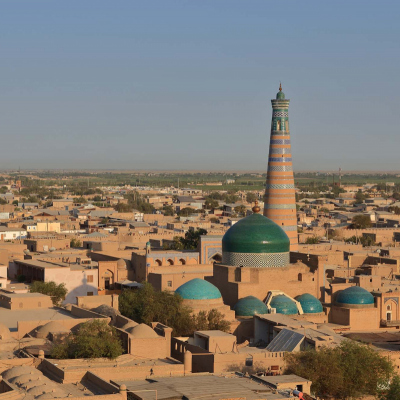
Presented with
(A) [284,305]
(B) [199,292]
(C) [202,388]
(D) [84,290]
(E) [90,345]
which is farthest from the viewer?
(D) [84,290]

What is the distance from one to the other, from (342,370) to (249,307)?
6.17m

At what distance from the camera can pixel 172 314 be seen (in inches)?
902

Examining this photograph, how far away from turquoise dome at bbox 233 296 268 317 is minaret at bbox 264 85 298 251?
639cm

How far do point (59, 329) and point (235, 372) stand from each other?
480 centimetres

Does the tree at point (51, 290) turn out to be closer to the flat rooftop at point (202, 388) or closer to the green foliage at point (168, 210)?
the flat rooftop at point (202, 388)

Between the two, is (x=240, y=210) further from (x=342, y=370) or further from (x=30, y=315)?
(x=342, y=370)

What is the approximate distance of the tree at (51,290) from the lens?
28.4 m

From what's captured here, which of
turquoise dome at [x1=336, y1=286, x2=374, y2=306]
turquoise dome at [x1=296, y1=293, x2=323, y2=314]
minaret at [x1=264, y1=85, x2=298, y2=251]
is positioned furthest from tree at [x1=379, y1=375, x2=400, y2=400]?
minaret at [x1=264, y1=85, x2=298, y2=251]

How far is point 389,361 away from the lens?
19594 millimetres

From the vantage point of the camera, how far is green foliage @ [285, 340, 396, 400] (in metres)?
18.1

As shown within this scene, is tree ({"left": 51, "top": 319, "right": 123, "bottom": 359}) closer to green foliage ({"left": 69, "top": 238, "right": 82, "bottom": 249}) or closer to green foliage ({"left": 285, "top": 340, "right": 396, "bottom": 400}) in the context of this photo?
green foliage ({"left": 285, "top": 340, "right": 396, "bottom": 400})

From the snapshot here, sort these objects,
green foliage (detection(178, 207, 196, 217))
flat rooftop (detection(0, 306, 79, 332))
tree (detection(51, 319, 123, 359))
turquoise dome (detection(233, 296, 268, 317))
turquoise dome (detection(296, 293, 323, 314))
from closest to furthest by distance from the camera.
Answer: tree (detection(51, 319, 123, 359))
flat rooftop (detection(0, 306, 79, 332))
turquoise dome (detection(233, 296, 268, 317))
turquoise dome (detection(296, 293, 323, 314))
green foliage (detection(178, 207, 196, 217))

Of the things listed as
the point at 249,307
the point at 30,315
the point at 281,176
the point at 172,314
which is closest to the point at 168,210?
the point at 281,176

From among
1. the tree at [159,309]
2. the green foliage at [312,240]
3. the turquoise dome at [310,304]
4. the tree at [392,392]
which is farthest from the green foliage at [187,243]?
the tree at [392,392]
